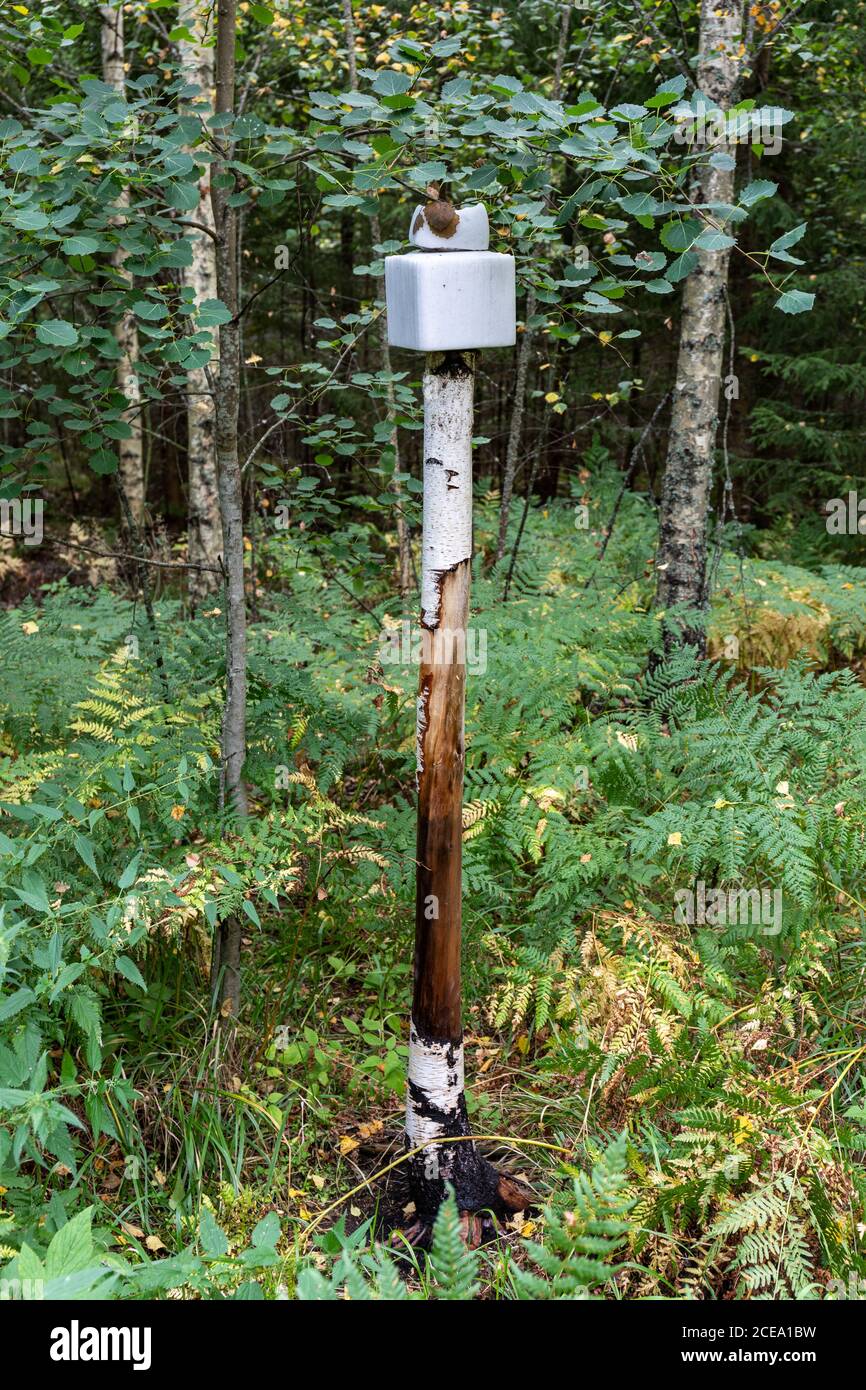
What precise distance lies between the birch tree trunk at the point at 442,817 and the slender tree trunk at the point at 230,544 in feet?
2.62

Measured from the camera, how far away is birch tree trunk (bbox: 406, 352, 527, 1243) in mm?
2443

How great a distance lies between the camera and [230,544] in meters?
3.21

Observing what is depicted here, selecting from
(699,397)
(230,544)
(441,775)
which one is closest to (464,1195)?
(441,775)

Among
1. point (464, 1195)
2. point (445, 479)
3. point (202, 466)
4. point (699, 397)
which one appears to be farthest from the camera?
point (202, 466)

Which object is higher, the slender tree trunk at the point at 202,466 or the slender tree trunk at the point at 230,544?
the slender tree trunk at the point at 202,466

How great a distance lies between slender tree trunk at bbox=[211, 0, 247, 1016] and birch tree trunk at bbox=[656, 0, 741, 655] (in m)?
2.48

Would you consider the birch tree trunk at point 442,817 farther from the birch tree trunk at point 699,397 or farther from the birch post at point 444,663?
the birch tree trunk at point 699,397

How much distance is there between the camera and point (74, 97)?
2648mm

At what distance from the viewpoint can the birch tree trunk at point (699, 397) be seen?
4754 mm

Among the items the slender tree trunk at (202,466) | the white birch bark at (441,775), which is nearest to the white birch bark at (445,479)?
the white birch bark at (441,775)

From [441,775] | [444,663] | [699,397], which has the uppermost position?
[699,397]

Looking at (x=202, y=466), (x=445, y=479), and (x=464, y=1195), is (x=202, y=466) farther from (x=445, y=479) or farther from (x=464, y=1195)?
(x=464, y=1195)

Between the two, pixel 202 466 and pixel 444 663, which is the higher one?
pixel 202 466

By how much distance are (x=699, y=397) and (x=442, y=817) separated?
139 inches
